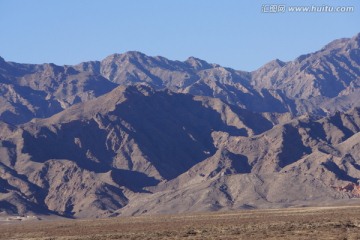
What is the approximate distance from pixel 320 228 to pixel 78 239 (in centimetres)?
2720

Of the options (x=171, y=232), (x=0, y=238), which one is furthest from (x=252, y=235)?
(x=0, y=238)

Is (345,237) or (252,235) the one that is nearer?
(345,237)

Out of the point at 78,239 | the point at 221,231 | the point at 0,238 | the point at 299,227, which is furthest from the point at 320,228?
the point at 0,238

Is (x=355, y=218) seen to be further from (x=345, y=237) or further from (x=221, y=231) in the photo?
(x=345, y=237)

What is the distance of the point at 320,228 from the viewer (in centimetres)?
10706

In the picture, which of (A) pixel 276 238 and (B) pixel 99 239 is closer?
(A) pixel 276 238

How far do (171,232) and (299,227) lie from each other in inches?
588

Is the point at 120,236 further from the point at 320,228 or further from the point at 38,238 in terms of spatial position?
the point at 320,228

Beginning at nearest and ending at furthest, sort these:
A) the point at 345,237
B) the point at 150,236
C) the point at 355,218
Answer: the point at 345,237 → the point at 150,236 → the point at 355,218

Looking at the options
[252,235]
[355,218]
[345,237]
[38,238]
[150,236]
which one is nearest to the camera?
[345,237]

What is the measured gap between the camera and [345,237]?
91.4 meters

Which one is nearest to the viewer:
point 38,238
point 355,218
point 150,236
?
point 150,236

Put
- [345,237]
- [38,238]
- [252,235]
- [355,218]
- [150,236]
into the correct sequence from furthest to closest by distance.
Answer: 1. [355,218]
2. [38,238]
3. [150,236]
4. [252,235]
5. [345,237]

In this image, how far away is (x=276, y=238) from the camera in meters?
94.6
